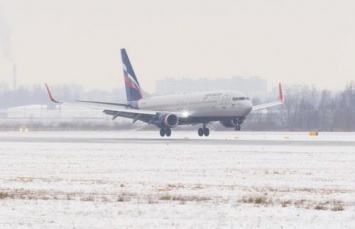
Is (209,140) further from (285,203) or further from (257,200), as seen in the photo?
(285,203)

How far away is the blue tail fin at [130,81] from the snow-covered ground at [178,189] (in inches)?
1558

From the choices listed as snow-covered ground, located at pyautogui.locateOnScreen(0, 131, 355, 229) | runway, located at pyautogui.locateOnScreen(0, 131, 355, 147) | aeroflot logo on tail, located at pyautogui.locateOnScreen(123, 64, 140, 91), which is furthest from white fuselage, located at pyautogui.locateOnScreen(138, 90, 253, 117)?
snow-covered ground, located at pyautogui.locateOnScreen(0, 131, 355, 229)

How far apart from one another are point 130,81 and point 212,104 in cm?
1577

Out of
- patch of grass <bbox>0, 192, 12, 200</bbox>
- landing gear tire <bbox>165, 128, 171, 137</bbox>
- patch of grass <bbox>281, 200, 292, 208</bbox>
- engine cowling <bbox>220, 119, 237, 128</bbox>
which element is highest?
engine cowling <bbox>220, 119, 237, 128</bbox>

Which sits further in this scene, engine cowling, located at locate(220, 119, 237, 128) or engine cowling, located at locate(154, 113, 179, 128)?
engine cowling, located at locate(220, 119, 237, 128)

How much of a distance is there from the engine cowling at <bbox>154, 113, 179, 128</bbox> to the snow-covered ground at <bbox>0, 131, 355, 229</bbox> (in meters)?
26.5

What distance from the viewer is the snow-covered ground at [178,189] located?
18.1 m

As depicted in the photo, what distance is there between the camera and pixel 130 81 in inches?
3302

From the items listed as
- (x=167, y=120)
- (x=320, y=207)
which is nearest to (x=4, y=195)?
(x=320, y=207)

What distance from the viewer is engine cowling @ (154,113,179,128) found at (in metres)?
69.4

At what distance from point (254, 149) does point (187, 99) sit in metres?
26.9

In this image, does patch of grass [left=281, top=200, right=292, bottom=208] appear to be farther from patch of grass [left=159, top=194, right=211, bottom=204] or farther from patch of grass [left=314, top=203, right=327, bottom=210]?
patch of grass [left=159, top=194, right=211, bottom=204]

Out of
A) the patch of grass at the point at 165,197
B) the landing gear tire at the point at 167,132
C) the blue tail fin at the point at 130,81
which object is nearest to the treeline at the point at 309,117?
the blue tail fin at the point at 130,81

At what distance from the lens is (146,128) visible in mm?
96000
